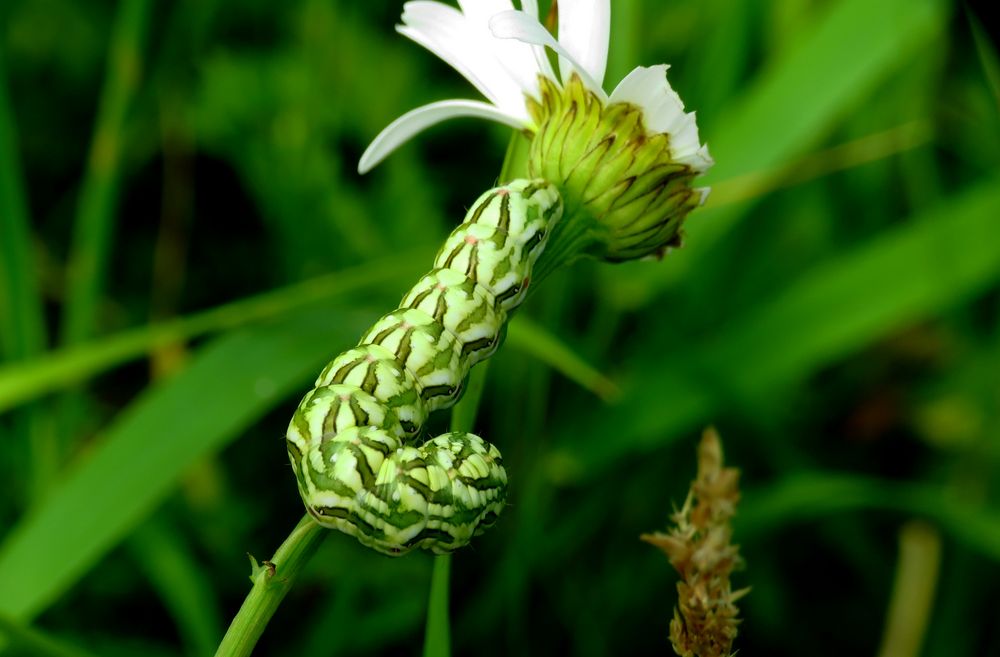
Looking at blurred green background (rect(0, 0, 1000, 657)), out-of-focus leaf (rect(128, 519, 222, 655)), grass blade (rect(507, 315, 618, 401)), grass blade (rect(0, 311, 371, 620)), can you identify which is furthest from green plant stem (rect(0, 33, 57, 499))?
grass blade (rect(507, 315, 618, 401))

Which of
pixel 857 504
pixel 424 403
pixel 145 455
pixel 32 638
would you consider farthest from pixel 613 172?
pixel 857 504

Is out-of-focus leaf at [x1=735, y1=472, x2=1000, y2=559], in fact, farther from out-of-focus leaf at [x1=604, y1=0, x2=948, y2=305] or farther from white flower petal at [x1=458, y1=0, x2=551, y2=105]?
white flower petal at [x1=458, y1=0, x2=551, y2=105]

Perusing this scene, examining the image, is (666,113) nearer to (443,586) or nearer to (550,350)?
(443,586)

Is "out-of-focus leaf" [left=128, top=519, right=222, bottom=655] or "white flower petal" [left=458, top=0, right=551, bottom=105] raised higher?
"white flower petal" [left=458, top=0, right=551, bottom=105]

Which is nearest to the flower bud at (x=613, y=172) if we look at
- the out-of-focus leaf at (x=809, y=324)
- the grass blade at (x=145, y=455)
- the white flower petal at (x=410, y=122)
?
the white flower petal at (x=410, y=122)

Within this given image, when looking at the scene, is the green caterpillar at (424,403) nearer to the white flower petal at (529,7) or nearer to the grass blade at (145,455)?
the white flower petal at (529,7)
